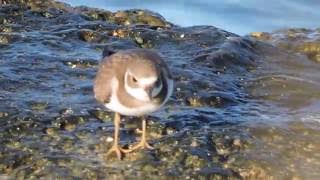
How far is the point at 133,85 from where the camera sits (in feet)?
19.3

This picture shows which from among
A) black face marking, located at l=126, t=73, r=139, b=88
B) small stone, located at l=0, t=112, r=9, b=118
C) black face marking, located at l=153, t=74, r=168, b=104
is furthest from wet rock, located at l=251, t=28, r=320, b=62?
small stone, located at l=0, t=112, r=9, b=118

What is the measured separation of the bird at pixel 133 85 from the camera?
227 inches

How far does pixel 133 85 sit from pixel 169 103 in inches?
54.8

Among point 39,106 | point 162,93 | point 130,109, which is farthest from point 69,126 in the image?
point 162,93

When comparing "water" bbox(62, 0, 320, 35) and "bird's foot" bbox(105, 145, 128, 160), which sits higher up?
"water" bbox(62, 0, 320, 35)

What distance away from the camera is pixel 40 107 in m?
6.98

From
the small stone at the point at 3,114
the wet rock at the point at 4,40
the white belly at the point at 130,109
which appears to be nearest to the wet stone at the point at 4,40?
the wet rock at the point at 4,40

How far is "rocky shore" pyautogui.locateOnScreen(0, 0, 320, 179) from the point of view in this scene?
238 inches

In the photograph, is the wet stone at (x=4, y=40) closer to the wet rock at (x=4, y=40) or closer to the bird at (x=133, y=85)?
the wet rock at (x=4, y=40)

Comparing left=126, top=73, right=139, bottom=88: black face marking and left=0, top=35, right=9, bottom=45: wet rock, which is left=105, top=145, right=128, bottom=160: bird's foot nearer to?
left=126, top=73, right=139, bottom=88: black face marking

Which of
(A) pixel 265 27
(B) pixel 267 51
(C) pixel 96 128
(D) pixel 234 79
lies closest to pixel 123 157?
(C) pixel 96 128

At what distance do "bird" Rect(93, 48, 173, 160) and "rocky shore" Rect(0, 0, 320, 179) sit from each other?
0.35 metres

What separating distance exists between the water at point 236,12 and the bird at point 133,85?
7732mm

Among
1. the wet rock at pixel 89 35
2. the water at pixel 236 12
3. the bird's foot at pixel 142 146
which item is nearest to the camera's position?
the bird's foot at pixel 142 146
